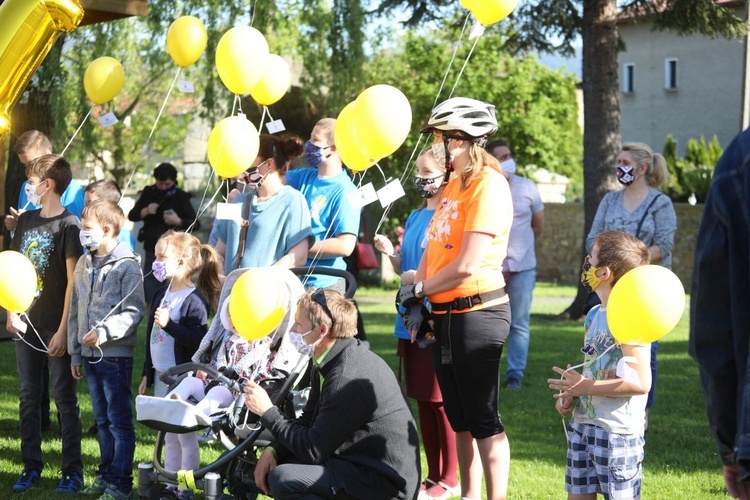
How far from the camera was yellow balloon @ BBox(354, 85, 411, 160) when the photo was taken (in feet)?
14.6

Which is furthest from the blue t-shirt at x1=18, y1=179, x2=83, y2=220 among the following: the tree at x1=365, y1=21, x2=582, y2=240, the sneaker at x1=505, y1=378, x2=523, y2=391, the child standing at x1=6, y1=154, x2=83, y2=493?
the tree at x1=365, y1=21, x2=582, y2=240

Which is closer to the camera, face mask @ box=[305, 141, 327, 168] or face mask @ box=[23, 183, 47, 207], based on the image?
face mask @ box=[23, 183, 47, 207]

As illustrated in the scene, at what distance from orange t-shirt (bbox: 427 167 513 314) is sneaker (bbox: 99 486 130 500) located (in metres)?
1.95

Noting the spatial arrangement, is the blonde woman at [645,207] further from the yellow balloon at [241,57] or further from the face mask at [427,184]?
the yellow balloon at [241,57]

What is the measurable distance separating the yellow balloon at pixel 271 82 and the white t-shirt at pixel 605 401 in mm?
2606

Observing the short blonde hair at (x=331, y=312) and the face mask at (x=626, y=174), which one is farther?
the face mask at (x=626, y=174)

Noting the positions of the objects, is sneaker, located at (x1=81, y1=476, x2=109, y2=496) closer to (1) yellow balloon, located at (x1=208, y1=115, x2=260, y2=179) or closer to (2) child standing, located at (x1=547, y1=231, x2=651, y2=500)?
(1) yellow balloon, located at (x1=208, y1=115, x2=260, y2=179)

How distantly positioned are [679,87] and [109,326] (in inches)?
1278

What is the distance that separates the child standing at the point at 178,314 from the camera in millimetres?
4926

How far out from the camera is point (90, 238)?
5098 mm

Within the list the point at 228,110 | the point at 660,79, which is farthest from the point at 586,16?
the point at 660,79

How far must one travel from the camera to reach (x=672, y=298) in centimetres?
353

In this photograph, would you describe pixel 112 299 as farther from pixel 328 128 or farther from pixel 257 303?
pixel 328 128

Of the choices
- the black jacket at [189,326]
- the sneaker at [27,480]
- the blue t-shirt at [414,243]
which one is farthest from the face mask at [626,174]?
the sneaker at [27,480]
